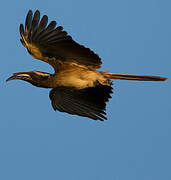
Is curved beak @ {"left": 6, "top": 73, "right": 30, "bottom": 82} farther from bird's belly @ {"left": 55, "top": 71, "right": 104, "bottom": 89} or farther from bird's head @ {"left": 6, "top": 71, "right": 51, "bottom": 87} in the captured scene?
bird's belly @ {"left": 55, "top": 71, "right": 104, "bottom": 89}

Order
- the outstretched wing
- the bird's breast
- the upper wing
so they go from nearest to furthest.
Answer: the upper wing
the bird's breast
the outstretched wing

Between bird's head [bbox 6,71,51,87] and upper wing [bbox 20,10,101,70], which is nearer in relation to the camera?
upper wing [bbox 20,10,101,70]

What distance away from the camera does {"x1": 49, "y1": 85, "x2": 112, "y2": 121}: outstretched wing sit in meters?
9.68

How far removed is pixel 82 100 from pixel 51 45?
4.98 ft

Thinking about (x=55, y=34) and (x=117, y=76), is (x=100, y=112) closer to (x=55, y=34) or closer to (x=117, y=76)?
(x=117, y=76)

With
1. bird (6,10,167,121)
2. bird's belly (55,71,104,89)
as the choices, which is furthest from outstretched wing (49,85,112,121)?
bird's belly (55,71,104,89)

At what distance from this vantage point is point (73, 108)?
985 cm

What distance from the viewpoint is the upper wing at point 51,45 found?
857 centimetres

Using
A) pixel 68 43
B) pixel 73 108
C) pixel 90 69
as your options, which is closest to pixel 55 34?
pixel 68 43

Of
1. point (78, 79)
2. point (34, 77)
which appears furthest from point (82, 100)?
point (34, 77)

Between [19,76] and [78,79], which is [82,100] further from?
[19,76]

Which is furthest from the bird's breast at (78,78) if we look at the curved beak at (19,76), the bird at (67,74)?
the curved beak at (19,76)

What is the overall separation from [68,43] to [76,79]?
0.88 metres

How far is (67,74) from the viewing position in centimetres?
929
